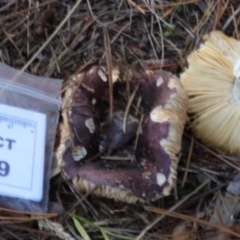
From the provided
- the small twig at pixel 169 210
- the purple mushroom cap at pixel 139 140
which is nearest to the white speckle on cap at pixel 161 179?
the purple mushroom cap at pixel 139 140

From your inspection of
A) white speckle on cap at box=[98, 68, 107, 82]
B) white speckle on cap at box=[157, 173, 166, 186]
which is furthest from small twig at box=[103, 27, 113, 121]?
white speckle on cap at box=[157, 173, 166, 186]

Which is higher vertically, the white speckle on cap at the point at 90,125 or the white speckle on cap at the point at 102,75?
the white speckle on cap at the point at 102,75

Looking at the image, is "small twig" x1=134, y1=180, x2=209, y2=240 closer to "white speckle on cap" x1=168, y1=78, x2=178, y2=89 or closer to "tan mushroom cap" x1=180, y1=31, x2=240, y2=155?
"tan mushroom cap" x1=180, y1=31, x2=240, y2=155

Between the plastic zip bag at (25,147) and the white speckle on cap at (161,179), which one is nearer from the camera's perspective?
the white speckle on cap at (161,179)

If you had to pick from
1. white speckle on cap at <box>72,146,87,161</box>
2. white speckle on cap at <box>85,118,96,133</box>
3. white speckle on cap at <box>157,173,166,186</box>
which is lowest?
white speckle on cap at <box>157,173,166,186</box>

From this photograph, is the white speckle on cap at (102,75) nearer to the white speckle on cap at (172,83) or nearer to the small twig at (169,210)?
the white speckle on cap at (172,83)
